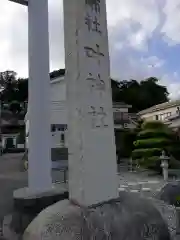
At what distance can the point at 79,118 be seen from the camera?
8.09 ft

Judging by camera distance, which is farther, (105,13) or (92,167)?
(105,13)

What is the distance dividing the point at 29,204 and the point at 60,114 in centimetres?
1377

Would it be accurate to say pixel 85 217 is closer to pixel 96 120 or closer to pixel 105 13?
pixel 96 120

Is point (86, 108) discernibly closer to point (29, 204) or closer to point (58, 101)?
point (29, 204)

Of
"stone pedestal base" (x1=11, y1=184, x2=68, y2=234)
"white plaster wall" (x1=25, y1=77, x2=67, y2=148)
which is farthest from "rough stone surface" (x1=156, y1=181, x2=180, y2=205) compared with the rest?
"white plaster wall" (x1=25, y1=77, x2=67, y2=148)

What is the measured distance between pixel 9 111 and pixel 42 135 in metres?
33.3

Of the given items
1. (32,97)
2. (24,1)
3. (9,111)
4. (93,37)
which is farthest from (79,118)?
(9,111)

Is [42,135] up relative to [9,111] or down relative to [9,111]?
down

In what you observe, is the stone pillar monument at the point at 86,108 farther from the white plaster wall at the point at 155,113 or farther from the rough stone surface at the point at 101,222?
the white plaster wall at the point at 155,113

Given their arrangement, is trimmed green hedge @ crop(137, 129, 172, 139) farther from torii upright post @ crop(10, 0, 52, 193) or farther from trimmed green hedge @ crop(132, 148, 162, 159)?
torii upright post @ crop(10, 0, 52, 193)

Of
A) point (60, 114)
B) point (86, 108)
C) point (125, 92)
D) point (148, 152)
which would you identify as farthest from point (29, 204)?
point (125, 92)

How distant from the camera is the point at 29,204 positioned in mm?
4270

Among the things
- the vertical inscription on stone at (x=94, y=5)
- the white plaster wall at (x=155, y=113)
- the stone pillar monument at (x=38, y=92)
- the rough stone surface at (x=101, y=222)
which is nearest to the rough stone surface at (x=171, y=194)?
the stone pillar monument at (x=38, y=92)

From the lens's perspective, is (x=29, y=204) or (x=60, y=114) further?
(x=60, y=114)
